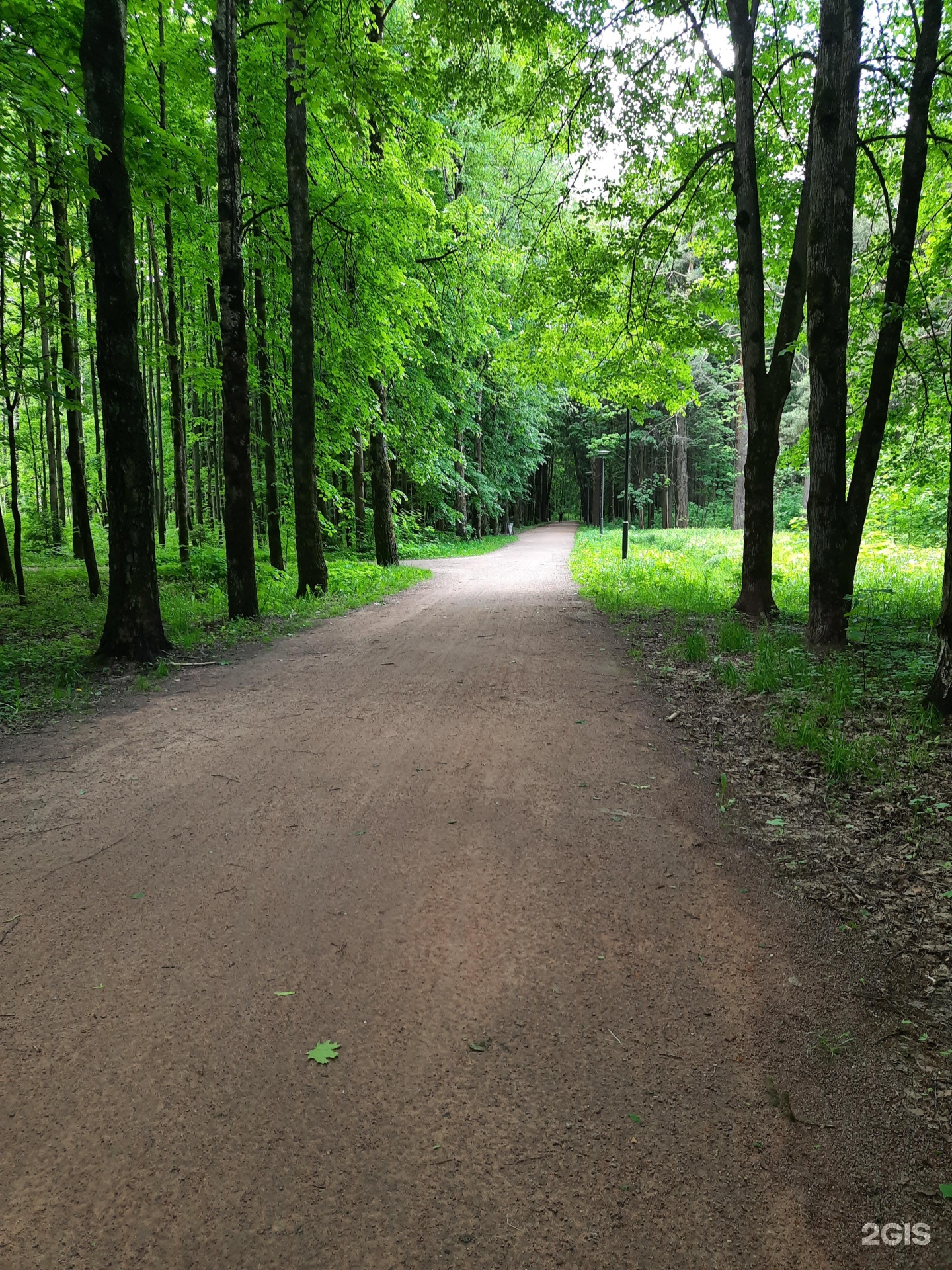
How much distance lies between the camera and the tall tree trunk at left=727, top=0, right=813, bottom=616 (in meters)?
9.34

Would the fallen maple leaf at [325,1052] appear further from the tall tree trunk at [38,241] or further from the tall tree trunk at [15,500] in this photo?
the tall tree trunk at [15,500]

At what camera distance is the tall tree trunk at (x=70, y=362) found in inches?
403

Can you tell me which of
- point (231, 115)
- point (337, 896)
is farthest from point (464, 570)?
point (337, 896)

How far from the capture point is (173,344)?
15.2m

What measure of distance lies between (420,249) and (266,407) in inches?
196

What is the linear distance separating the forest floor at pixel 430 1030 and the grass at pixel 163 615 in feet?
8.30

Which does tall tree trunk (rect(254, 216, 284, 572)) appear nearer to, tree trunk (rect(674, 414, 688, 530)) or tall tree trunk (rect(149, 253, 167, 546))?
tall tree trunk (rect(149, 253, 167, 546))

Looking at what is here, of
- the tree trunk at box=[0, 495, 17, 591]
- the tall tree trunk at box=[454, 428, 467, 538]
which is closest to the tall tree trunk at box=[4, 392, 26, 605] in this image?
the tree trunk at box=[0, 495, 17, 591]

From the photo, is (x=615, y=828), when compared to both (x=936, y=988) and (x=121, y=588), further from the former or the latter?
(x=121, y=588)

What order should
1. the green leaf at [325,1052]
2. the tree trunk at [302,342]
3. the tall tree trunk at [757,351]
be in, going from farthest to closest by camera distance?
the tree trunk at [302,342] → the tall tree trunk at [757,351] → the green leaf at [325,1052]

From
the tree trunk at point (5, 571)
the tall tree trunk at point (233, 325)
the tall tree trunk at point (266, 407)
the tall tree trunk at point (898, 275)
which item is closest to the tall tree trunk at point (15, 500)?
the tree trunk at point (5, 571)

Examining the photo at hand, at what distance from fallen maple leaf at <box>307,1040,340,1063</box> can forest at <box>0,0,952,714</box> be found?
4936 mm

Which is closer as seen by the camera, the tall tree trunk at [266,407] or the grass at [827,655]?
the grass at [827,655]

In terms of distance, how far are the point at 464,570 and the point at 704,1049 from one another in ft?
56.9
